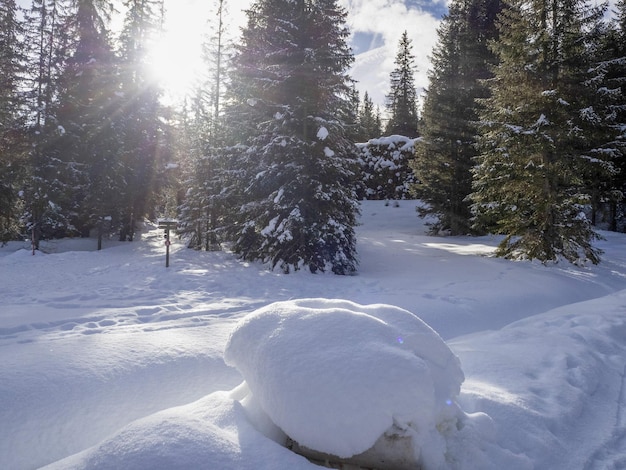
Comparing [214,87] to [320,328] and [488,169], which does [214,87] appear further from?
[320,328]

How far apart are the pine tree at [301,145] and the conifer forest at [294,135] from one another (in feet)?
0.15

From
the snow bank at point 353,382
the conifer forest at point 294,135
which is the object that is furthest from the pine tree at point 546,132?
the snow bank at point 353,382

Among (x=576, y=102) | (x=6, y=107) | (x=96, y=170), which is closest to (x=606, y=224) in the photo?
(x=576, y=102)

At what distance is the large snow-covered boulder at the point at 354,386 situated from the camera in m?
2.45

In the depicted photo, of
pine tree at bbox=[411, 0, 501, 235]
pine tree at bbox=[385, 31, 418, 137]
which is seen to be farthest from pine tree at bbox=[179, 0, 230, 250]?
pine tree at bbox=[385, 31, 418, 137]

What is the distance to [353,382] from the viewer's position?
253 cm

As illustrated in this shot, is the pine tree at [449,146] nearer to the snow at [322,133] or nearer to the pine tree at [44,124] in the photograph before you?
the snow at [322,133]

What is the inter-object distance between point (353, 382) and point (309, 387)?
0.99ft

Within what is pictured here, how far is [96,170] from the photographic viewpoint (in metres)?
18.4

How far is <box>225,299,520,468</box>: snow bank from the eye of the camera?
96.7 inches

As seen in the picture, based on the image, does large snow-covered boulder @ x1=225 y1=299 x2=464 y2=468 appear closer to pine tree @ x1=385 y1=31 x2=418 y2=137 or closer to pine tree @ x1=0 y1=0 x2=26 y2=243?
pine tree @ x1=0 y1=0 x2=26 y2=243

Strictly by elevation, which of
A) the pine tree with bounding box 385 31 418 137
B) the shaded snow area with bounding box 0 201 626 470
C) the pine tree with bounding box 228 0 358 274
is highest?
the pine tree with bounding box 385 31 418 137

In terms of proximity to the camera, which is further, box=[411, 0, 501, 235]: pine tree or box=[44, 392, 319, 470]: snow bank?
box=[411, 0, 501, 235]: pine tree

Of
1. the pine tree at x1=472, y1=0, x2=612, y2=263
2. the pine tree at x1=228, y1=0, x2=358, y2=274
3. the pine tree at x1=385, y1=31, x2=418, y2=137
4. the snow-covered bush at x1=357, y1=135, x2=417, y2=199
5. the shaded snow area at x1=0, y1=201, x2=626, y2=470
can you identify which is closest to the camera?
the shaded snow area at x1=0, y1=201, x2=626, y2=470
